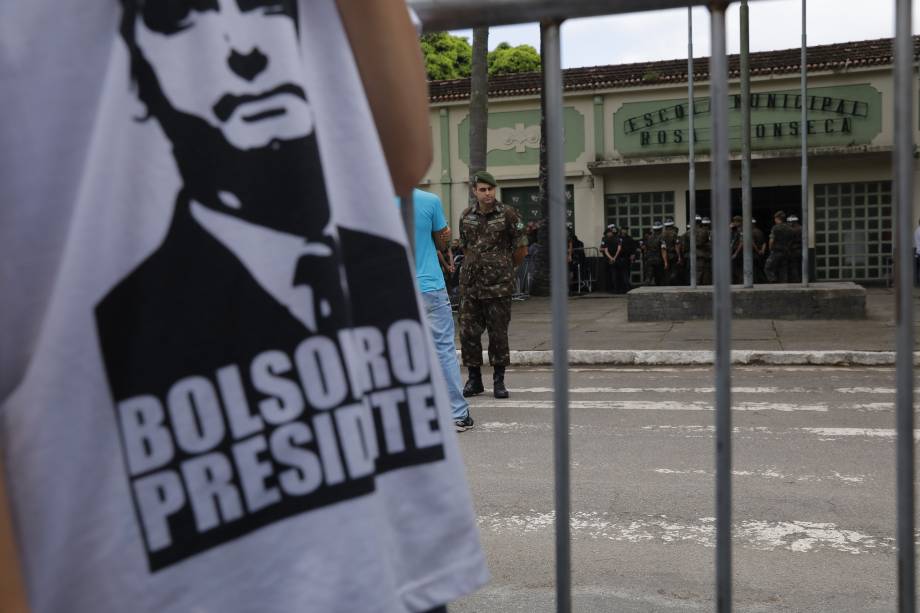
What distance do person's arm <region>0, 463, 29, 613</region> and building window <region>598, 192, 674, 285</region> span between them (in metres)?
25.3

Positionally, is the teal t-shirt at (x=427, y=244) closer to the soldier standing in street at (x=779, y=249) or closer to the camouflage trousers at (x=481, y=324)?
the camouflage trousers at (x=481, y=324)

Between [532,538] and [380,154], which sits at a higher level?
[380,154]

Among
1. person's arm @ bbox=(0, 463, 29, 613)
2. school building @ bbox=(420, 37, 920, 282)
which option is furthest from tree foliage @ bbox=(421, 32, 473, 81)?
person's arm @ bbox=(0, 463, 29, 613)

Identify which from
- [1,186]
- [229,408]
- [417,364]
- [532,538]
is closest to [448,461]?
[417,364]

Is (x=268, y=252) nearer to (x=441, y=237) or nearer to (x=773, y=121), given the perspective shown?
(x=441, y=237)

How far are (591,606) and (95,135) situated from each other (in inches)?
105

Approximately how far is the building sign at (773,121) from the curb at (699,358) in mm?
13980

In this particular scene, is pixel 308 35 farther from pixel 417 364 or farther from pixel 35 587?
pixel 35 587

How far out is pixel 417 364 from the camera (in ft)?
3.44

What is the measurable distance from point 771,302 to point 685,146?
41.5 feet

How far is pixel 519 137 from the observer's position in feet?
85.7

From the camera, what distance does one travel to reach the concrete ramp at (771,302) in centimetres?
1259

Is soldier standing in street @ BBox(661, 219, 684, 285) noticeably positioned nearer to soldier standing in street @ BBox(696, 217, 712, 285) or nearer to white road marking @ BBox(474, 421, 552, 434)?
soldier standing in street @ BBox(696, 217, 712, 285)

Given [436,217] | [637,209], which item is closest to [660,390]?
[436,217]
